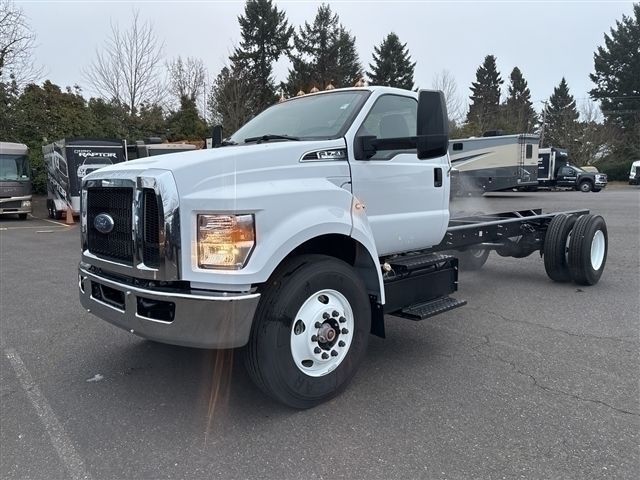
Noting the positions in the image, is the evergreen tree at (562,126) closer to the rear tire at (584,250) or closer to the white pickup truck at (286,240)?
the rear tire at (584,250)

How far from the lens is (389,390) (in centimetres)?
384

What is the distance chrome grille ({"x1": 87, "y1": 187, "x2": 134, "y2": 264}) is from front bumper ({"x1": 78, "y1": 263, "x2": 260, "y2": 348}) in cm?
32

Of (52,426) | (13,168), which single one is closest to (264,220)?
(52,426)

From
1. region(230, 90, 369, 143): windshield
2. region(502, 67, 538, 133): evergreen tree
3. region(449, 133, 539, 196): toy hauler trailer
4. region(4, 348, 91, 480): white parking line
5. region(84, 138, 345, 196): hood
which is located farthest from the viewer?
region(502, 67, 538, 133): evergreen tree

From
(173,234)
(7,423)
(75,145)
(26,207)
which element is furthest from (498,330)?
(26,207)

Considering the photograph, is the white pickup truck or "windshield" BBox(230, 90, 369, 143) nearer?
the white pickup truck

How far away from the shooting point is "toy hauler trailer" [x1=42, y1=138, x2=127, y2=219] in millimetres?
18641

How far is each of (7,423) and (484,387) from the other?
3358 mm

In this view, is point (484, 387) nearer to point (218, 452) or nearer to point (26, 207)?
point (218, 452)

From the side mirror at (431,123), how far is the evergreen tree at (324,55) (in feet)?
145

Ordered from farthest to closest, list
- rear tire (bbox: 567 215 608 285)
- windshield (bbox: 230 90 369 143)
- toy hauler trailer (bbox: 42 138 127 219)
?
toy hauler trailer (bbox: 42 138 127 219)
rear tire (bbox: 567 215 608 285)
windshield (bbox: 230 90 369 143)

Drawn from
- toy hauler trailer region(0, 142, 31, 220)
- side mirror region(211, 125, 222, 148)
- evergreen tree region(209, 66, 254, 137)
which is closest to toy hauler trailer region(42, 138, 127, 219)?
toy hauler trailer region(0, 142, 31, 220)

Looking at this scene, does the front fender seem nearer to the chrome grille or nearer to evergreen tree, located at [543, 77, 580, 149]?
the chrome grille

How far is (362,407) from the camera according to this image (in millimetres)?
3566
